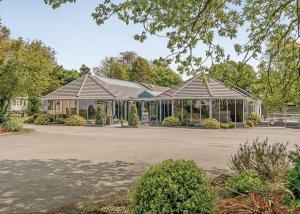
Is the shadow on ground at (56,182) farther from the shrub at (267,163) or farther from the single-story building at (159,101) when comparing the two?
the single-story building at (159,101)

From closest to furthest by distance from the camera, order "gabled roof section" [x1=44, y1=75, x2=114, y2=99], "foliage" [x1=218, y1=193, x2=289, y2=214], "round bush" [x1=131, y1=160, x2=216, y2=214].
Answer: "foliage" [x1=218, y1=193, x2=289, y2=214] < "round bush" [x1=131, y1=160, x2=216, y2=214] < "gabled roof section" [x1=44, y1=75, x2=114, y2=99]

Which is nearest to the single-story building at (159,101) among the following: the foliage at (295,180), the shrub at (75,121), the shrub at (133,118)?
the shrub at (75,121)

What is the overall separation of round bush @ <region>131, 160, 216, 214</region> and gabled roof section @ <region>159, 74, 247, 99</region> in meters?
32.5

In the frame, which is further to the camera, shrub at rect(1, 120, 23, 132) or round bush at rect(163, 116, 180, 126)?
round bush at rect(163, 116, 180, 126)

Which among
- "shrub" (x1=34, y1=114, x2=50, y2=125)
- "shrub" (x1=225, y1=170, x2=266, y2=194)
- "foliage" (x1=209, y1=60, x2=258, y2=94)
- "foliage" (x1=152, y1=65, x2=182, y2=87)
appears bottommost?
"shrub" (x1=225, y1=170, x2=266, y2=194)

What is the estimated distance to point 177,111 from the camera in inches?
1528

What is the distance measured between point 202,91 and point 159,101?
5.48 metres

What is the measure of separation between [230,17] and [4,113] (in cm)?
2454

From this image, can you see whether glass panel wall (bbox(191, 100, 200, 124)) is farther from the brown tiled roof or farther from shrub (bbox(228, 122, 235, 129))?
the brown tiled roof

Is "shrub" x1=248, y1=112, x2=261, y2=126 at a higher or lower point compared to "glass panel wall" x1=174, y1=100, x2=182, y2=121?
lower

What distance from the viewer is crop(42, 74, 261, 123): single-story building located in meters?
37.0

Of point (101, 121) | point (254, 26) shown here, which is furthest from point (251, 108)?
point (254, 26)

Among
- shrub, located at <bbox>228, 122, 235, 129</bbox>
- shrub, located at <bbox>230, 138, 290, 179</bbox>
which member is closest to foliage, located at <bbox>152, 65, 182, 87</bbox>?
shrub, located at <bbox>228, 122, 235, 129</bbox>

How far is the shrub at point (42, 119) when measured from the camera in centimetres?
3928
